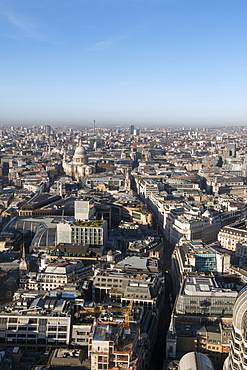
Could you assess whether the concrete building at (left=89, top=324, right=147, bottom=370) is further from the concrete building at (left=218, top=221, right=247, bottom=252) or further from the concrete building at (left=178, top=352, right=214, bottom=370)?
the concrete building at (left=218, top=221, right=247, bottom=252)

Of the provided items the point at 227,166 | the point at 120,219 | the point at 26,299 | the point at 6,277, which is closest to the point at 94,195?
the point at 120,219

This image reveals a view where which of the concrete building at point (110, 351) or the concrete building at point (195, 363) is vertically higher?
the concrete building at point (110, 351)

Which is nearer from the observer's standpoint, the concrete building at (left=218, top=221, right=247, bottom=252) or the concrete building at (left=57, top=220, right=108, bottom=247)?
the concrete building at (left=57, top=220, right=108, bottom=247)

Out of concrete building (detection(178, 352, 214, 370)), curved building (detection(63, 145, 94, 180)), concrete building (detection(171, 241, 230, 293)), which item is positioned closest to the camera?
concrete building (detection(178, 352, 214, 370))

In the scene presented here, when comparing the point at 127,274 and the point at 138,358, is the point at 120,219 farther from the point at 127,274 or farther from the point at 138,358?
the point at 138,358

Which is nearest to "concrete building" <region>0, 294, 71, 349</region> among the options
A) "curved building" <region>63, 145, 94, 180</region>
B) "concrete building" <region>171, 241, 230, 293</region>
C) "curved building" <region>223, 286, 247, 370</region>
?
"curved building" <region>223, 286, 247, 370</region>

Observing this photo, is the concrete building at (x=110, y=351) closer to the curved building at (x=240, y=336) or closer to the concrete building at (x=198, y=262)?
the curved building at (x=240, y=336)

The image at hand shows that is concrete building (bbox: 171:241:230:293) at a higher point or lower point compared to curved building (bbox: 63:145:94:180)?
lower

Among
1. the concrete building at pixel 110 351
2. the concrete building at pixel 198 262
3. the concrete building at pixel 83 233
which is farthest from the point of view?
the concrete building at pixel 83 233

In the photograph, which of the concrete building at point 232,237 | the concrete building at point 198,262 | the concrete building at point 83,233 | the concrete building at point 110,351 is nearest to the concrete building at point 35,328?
the concrete building at point 110,351
